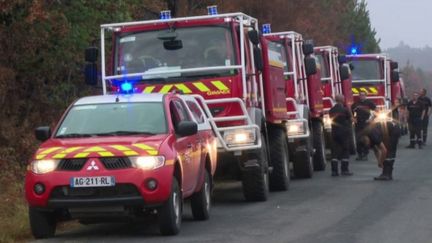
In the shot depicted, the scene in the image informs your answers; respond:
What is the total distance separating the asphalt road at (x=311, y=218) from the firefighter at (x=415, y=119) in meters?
11.1

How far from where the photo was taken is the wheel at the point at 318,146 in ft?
67.8

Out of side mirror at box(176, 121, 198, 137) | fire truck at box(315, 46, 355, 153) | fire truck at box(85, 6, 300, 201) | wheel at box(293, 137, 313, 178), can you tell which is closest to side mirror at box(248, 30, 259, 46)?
fire truck at box(85, 6, 300, 201)

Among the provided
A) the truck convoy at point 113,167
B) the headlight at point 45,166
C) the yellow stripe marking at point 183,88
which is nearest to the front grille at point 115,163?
the truck convoy at point 113,167

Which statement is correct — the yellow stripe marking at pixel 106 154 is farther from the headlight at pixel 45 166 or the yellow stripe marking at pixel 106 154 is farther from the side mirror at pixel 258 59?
the side mirror at pixel 258 59

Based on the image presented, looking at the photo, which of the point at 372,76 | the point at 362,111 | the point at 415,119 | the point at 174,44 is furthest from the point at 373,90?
the point at 174,44

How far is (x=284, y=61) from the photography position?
19016 millimetres

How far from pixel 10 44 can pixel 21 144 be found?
2.16 m

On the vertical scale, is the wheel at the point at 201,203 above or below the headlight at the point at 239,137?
below

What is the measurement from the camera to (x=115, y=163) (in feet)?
32.5

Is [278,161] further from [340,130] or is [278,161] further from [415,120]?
[415,120]

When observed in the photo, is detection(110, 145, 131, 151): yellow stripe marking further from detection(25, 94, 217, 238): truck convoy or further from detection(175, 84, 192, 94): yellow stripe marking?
detection(175, 84, 192, 94): yellow stripe marking

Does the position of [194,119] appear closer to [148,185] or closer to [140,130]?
[140,130]

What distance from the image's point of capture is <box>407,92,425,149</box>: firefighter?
91.6ft

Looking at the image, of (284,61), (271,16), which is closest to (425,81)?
(271,16)
